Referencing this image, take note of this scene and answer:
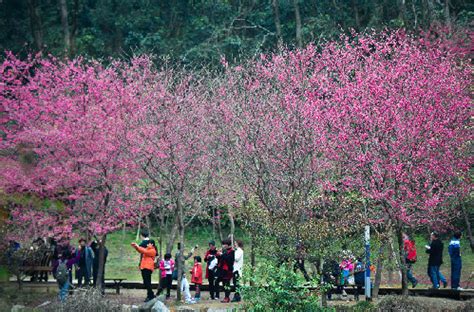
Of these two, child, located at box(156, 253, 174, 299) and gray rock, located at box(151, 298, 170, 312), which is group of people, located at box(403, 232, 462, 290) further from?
child, located at box(156, 253, 174, 299)

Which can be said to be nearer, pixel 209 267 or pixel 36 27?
pixel 209 267

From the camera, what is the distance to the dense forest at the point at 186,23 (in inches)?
1331

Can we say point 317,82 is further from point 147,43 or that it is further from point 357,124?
point 147,43

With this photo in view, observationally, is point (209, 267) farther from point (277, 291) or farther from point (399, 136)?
point (399, 136)

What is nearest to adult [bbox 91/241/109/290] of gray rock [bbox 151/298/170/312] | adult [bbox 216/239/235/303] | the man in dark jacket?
adult [bbox 216/239/235/303]

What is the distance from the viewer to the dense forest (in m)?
33.8

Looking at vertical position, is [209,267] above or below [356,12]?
below

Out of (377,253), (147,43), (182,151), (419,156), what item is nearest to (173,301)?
(182,151)

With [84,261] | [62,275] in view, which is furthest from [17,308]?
[84,261]

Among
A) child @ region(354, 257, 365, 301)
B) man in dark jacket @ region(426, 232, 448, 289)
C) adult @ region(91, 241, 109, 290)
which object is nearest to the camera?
child @ region(354, 257, 365, 301)

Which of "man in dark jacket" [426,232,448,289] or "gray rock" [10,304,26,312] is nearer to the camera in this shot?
"gray rock" [10,304,26,312]

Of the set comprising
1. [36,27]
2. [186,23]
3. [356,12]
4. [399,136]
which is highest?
[186,23]

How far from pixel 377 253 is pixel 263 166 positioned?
3567 mm

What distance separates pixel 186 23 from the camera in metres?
39.8
